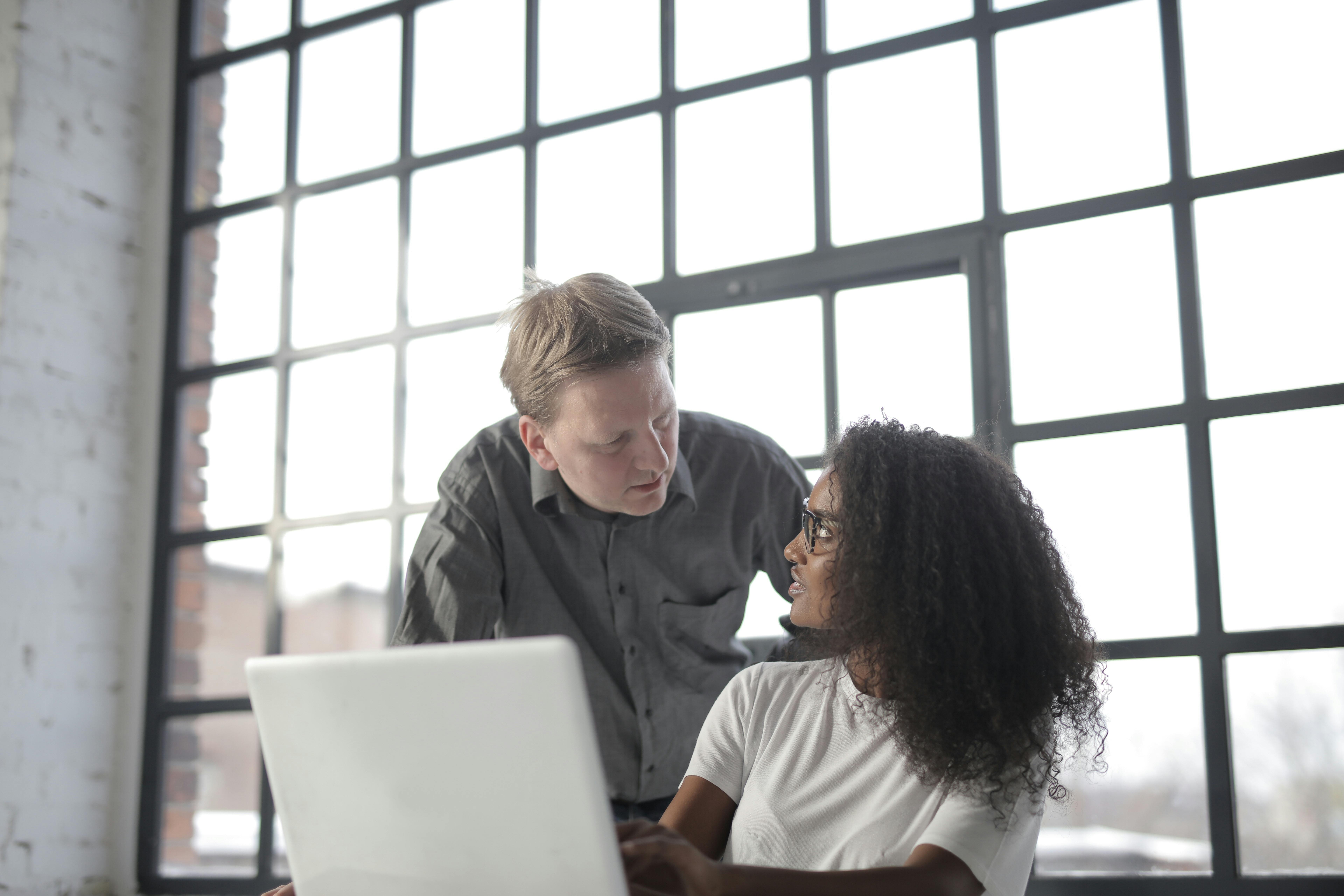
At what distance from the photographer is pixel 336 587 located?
8.40ft

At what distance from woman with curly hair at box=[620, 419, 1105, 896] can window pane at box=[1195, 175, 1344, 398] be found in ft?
2.44

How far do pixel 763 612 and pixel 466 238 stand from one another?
1.09m

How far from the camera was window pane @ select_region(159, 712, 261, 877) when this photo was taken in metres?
2.61

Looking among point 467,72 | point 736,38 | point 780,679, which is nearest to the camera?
point 780,679

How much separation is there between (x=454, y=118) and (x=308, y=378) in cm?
71

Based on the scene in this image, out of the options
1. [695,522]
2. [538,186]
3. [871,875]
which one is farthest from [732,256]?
[871,875]

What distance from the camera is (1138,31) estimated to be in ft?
6.20

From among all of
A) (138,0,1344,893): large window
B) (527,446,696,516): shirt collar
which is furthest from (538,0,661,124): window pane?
(527,446,696,516): shirt collar

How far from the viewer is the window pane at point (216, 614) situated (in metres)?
2.70

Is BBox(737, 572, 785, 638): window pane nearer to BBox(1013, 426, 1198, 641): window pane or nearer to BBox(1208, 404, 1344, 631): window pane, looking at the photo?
BBox(1013, 426, 1198, 641): window pane

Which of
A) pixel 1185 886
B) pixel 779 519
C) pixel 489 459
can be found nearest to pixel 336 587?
pixel 489 459

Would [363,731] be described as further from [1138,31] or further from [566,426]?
[1138,31]

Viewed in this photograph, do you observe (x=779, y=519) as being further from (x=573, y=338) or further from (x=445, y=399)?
(x=445, y=399)

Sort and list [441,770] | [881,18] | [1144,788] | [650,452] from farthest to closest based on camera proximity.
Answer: [881,18] → [1144,788] → [650,452] → [441,770]
